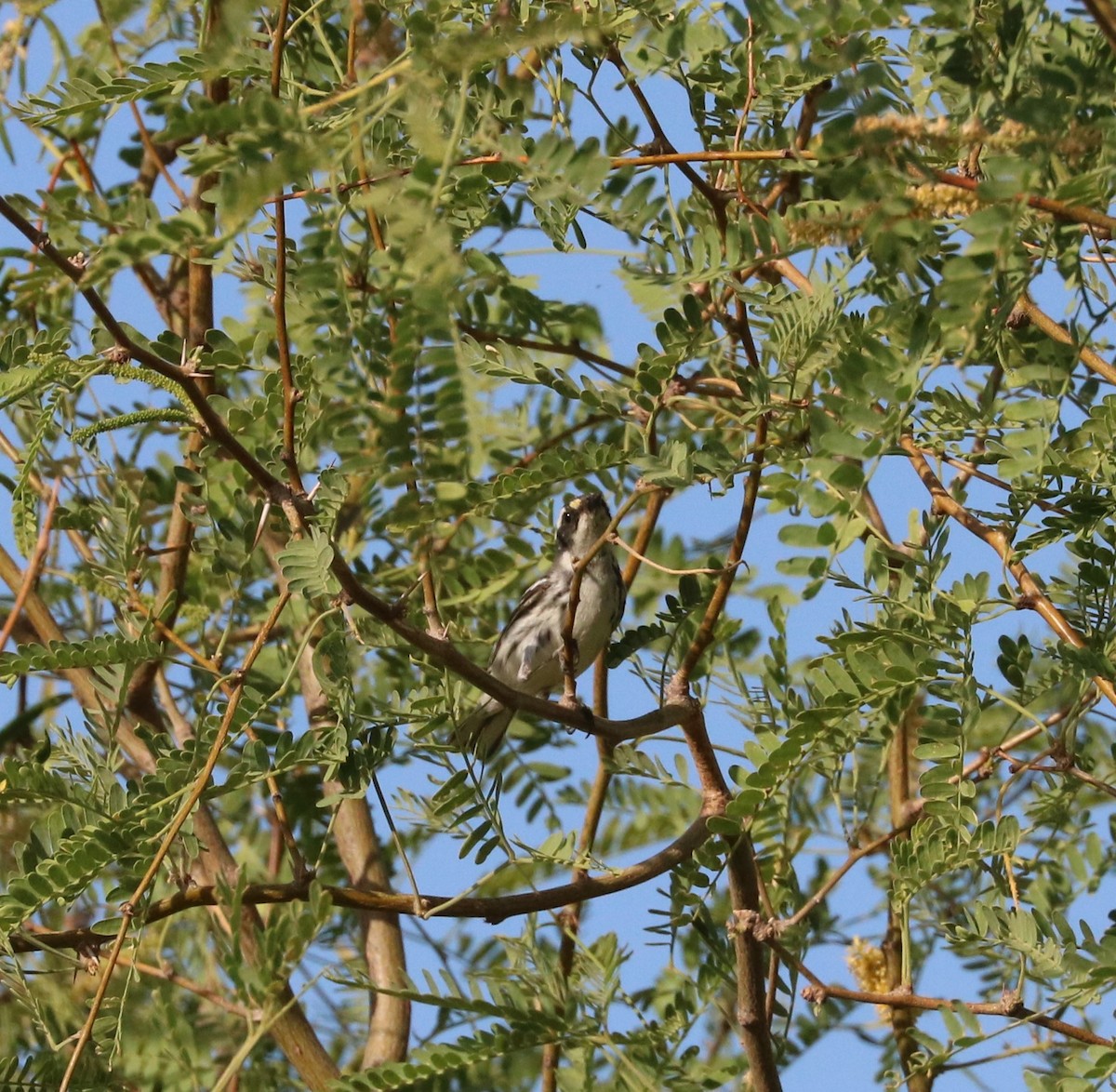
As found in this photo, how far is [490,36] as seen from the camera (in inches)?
66.1

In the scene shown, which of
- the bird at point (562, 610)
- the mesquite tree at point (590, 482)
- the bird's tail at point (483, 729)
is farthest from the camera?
the bird at point (562, 610)

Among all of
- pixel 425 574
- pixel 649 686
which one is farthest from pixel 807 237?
pixel 649 686

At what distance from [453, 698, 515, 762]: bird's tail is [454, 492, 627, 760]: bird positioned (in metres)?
0.54

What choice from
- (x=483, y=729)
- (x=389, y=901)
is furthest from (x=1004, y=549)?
(x=389, y=901)

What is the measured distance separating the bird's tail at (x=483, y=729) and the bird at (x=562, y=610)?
1.77ft

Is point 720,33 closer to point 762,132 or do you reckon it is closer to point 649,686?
point 762,132

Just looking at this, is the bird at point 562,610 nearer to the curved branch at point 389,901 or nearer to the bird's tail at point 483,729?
the bird's tail at point 483,729

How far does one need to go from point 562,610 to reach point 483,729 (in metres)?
1.68

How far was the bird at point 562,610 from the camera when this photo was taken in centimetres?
444

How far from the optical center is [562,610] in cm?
502

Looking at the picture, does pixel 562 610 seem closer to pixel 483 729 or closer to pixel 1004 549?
pixel 483 729

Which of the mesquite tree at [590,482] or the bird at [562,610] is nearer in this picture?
the mesquite tree at [590,482]

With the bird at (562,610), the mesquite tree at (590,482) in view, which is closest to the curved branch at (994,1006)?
the mesquite tree at (590,482)

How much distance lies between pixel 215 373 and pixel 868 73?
53.1 inches
